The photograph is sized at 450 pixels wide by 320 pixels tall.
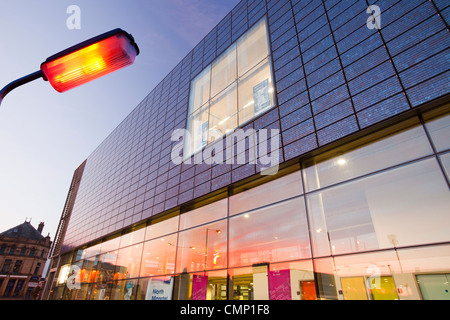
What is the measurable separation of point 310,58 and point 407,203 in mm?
6326

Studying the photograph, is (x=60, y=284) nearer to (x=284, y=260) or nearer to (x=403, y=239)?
(x=284, y=260)

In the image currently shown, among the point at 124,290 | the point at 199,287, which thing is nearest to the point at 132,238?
the point at 124,290

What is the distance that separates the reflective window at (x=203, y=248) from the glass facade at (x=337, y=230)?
1.8 inches

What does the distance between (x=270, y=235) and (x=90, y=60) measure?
28.8 feet

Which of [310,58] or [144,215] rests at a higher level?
[310,58]

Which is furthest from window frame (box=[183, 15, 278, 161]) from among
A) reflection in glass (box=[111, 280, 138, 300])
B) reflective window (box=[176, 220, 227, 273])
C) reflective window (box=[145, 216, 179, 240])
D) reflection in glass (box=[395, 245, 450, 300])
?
reflection in glass (box=[111, 280, 138, 300])

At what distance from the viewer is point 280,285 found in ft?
28.9

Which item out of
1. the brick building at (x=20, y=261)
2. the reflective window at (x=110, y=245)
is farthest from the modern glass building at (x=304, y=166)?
the brick building at (x=20, y=261)

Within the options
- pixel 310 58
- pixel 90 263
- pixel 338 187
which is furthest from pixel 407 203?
pixel 90 263

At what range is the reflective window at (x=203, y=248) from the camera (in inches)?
449

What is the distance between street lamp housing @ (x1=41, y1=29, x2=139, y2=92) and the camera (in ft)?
8.55

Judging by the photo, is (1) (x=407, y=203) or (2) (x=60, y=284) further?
(2) (x=60, y=284)

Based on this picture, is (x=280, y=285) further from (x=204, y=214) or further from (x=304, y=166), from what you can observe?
(x=204, y=214)

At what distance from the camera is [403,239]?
704 centimetres
